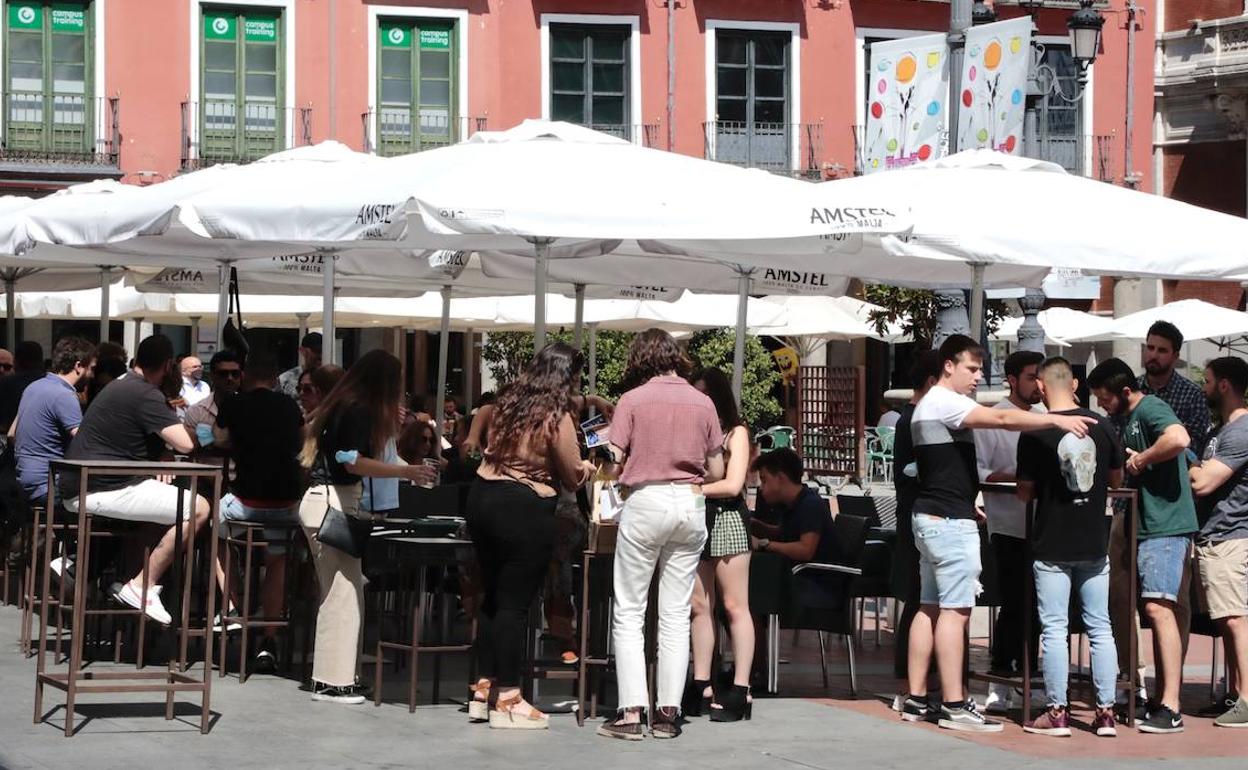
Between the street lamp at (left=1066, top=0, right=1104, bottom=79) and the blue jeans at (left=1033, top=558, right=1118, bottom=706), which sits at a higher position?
the street lamp at (left=1066, top=0, right=1104, bottom=79)

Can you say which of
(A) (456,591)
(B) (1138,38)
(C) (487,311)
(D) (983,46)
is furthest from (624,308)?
(B) (1138,38)

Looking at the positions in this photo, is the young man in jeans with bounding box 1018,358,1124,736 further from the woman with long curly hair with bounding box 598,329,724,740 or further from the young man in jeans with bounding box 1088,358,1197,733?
the woman with long curly hair with bounding box 598,329,724,740

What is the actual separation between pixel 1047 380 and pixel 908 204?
1.10m

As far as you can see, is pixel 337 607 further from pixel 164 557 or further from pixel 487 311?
pixel 487 311

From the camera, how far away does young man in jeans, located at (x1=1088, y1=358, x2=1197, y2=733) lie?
9.66 m

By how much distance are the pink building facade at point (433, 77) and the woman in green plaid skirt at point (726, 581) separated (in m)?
22.2

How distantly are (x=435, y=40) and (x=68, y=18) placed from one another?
5.54 m

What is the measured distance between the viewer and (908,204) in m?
9.85

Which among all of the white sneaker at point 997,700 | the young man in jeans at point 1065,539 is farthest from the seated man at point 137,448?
the young man in jeans at point 1065,539

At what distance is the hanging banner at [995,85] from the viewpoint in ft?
44.9

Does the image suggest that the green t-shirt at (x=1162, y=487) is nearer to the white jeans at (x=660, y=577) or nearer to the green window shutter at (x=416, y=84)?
the white jeans at (x=660, y=577)

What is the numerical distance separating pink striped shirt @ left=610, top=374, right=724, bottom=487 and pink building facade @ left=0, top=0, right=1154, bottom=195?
889 inches

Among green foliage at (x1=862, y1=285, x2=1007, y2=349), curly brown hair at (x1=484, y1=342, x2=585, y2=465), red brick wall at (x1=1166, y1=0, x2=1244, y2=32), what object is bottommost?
curly brown hair at (x1=484, y1=342, x2=585, y2=465)

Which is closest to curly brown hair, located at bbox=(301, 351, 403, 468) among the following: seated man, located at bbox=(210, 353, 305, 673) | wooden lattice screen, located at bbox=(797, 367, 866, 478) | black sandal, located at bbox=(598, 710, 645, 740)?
seated man, located at bbox=(210, 353, 305, 673)
